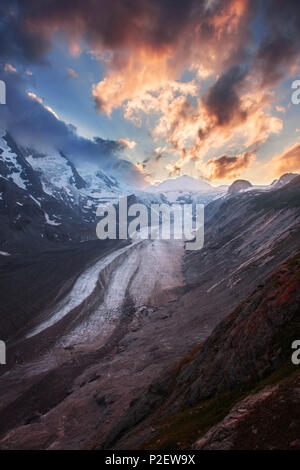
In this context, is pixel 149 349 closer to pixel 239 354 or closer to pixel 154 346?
pixel 154 346

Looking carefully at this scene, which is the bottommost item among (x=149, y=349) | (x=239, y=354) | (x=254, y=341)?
(x=149, y=349)

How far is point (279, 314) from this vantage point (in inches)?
484

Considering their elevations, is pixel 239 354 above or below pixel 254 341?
below

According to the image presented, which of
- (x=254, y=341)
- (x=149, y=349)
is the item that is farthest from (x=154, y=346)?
(x=254, y=341)

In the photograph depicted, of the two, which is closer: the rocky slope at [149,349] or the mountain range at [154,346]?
the mountain range at [154,346]

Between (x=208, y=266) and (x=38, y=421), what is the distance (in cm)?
5311

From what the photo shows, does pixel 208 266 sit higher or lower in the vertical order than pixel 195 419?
higher

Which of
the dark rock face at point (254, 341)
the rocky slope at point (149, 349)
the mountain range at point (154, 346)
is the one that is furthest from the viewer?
the rocky slope at point (149, 349)

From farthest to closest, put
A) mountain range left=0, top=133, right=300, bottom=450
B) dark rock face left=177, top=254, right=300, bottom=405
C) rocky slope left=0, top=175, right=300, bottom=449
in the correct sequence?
rocky slope left=0, top=175, right=300, bottom=449, dark rock face left=177, top=254, right=300, bottom=405, mountain range left=0, top=133, right=300, bottom=450

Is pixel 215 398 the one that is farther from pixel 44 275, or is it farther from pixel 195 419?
pixel 44 275

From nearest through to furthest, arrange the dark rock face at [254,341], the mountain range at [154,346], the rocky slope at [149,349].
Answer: the mountain range at [154,346], the dark rock face at [254,341], the rocky slope at [149,349]

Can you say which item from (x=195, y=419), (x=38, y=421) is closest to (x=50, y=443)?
(x=38, y=421)

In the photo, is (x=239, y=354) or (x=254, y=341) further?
(x=239, y=354)
